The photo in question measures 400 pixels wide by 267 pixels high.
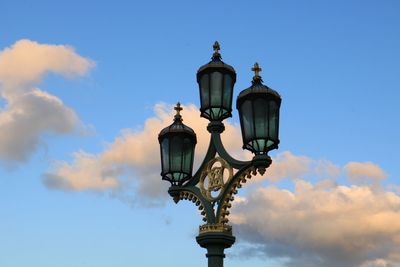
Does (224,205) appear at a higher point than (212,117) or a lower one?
lower

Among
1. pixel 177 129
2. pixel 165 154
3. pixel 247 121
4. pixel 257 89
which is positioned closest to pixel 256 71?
pixel 257 89

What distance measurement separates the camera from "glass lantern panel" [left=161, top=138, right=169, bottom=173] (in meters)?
10.6

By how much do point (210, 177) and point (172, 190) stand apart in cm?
73

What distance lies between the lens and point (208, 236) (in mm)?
9812

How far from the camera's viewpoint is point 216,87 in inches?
423

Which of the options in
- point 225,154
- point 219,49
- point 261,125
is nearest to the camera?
point 261,125

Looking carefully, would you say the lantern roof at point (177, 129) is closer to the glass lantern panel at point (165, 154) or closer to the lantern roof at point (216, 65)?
the glass lantern panel at point (165, 154)

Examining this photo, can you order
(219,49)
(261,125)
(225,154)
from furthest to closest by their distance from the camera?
(219,49)
(225,154)
(261,125)

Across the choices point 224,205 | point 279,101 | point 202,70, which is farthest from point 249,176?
point 202,70

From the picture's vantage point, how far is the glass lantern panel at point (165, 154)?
10578 millimetres

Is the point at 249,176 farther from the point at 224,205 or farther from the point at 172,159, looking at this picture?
the point at 172,159

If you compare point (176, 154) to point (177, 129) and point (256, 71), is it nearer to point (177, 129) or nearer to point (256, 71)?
point (177, 129)

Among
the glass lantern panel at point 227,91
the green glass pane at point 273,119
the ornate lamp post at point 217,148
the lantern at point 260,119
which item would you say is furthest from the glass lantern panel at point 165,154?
the green glass pane at point 273,119

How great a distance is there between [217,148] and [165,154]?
0.87 meters
